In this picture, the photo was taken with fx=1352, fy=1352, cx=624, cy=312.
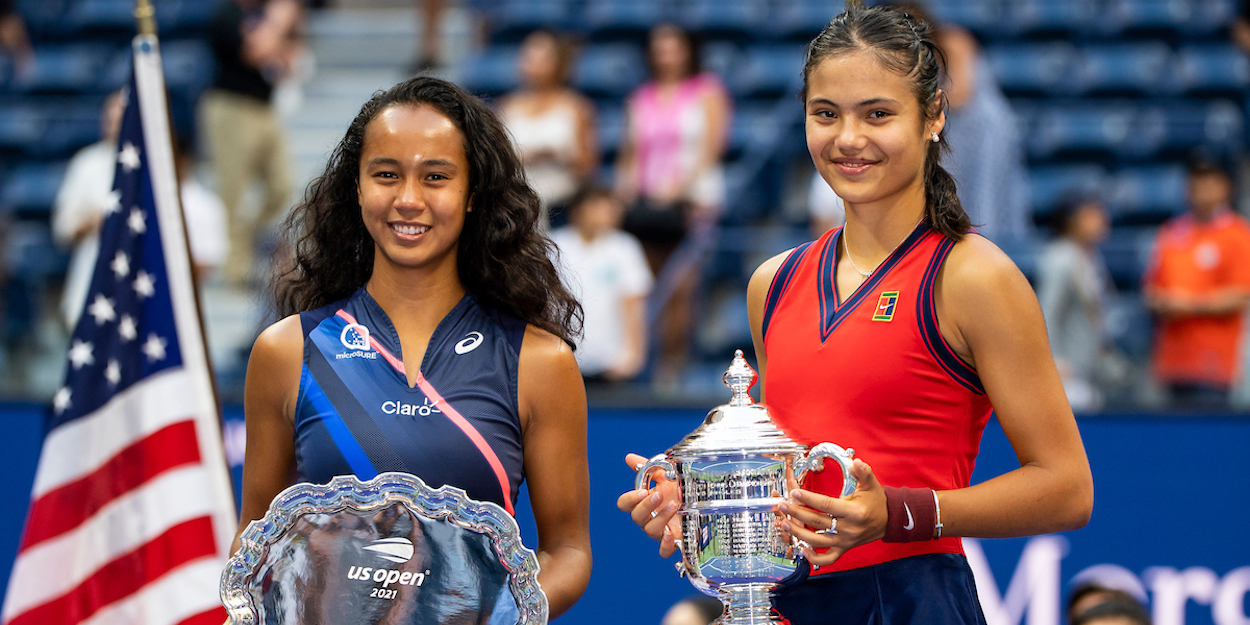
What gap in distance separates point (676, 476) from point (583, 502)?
321 millimetres

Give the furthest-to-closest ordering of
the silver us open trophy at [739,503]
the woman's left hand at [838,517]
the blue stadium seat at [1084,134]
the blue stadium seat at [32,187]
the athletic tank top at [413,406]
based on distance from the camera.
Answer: the blue stadium seat at [32,187], the blue stadium seat at [1084,134], the athletic tank top at [413,406], the silver us open trophy at [739,503], the woman's left hand at [838,517]

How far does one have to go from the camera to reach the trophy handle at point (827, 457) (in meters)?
1.90

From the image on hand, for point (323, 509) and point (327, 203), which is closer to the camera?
point (323, 509)

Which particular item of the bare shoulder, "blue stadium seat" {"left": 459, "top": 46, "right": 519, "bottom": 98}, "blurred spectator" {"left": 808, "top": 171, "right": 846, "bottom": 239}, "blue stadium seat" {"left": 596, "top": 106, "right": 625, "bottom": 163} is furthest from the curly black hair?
"blue stadium seat" {"left": 459, "top": 46, "right": 519, "bottom": 98}

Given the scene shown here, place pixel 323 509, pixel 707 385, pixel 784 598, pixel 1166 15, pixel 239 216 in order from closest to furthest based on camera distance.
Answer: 1. pixel 323 509
2. pixel 784 598
3. pixel 707 385
4. pixel 239 216
5. pixel 1166 15

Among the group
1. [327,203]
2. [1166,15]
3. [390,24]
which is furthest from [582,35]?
[327,203]

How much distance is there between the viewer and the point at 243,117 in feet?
24.5

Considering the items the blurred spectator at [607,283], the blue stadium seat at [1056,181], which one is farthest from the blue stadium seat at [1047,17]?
the blurred spectator at [607,283]

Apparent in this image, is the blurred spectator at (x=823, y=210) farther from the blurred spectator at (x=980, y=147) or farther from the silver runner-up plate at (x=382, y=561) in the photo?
the silver runner-up plate at (x=382, y=561)

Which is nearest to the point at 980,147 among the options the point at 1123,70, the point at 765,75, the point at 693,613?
the point at 693,613

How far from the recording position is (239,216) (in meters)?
7.30

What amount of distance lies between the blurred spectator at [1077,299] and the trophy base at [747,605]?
10.2 ft

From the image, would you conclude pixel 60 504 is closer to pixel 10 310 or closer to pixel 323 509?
pixel 323 509

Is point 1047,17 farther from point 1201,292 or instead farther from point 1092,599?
point 1092,599
